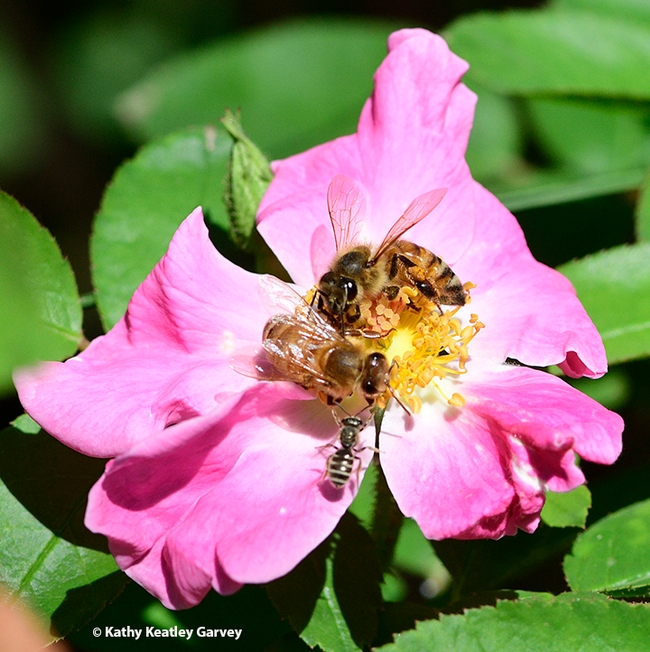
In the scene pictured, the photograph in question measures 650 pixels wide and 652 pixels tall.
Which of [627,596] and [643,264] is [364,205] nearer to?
[643,264]

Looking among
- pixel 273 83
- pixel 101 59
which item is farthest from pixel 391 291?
pixel 101 59

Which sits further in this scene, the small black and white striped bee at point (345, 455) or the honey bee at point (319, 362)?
the honey bee at point (319, 362)

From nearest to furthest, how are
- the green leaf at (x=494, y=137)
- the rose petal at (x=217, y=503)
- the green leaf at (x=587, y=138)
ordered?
the rose petal at (x=217, y=503), the green leaf at (x=587, y=138), the green leaf at (x=494, y=137)

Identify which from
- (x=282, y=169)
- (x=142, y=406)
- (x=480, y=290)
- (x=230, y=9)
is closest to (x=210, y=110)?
(x=230, y=9)

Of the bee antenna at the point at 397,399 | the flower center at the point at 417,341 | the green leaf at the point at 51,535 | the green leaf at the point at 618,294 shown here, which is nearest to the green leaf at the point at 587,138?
the green leaf at the point at 618,294

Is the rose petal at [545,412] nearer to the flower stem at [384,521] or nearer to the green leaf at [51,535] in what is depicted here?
the flower stem at [384,521]

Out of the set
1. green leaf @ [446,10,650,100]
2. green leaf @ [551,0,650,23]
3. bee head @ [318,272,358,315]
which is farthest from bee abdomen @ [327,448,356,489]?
green leaf @ [551,0,650,23]
